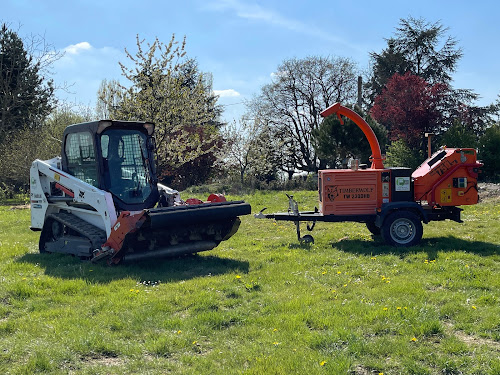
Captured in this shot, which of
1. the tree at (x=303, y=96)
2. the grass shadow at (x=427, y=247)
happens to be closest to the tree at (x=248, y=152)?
the tree at (x=303, y=96)

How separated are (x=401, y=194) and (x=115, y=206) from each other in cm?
543

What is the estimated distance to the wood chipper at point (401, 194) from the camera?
33.4 feet

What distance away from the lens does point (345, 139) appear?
25453 mm

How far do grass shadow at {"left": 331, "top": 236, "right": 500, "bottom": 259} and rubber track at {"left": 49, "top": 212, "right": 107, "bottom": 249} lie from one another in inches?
177

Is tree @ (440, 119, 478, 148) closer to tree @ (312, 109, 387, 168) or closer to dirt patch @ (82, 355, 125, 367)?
tree @ (312, 109, 387, 168)

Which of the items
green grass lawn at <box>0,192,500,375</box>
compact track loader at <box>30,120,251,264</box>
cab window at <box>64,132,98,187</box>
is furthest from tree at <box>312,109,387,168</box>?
cab window at <box>64,132,98,187</box>

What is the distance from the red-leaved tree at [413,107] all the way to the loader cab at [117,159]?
738 inches

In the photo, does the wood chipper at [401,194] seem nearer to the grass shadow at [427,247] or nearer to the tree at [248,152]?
the grass shadow at [427,247]

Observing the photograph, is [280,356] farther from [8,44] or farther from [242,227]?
[8,44]

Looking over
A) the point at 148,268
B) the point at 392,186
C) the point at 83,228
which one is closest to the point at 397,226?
the point at 392,186

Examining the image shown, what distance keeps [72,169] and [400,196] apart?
249 inches

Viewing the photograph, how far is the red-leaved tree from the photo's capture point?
26094mm

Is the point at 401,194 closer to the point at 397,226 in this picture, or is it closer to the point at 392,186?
the point at 392,186

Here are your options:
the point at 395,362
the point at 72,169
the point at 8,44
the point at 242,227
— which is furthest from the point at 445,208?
the point at 8,44
